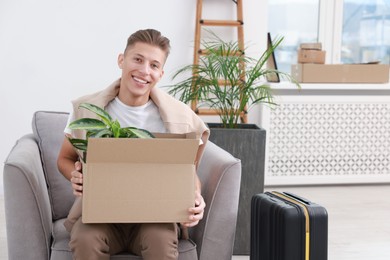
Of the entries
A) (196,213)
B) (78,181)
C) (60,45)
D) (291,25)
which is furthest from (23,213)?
(291,25)

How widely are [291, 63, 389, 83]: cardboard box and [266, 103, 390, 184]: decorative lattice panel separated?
17 centimetres

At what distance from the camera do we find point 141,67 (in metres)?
2.45

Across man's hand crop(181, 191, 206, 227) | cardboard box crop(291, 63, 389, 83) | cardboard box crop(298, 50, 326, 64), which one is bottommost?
man's hand crop(181, 191, 206, 227)

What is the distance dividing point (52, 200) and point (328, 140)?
2715 millimetres

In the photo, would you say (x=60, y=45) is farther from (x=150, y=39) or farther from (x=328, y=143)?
(x=150, y=39)

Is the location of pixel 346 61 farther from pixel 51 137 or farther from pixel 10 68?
pixel 51 137

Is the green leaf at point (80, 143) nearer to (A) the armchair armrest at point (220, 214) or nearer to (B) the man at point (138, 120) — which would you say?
(B) the man at point (138, 120)

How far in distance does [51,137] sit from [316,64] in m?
2.55

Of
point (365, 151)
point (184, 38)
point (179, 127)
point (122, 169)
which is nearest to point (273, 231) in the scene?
point (179, 127)

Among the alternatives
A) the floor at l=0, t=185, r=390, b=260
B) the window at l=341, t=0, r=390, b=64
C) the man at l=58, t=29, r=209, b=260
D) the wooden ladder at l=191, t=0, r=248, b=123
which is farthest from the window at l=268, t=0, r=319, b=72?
the man at l=58, t=29, r=209, b=260

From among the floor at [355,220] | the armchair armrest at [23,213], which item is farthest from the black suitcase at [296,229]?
the floor at [355,220]

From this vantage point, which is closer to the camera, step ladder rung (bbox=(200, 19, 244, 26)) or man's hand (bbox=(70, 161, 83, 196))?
man's hand (bbox=(70, 161, 83, 196))

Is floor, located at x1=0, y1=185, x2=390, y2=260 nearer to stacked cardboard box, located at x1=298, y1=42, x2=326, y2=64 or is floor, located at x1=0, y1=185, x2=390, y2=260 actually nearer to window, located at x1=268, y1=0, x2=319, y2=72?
stacked cardboard box, located at x1=298, y1=42, x2=326, y2=64

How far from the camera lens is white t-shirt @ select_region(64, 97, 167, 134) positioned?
2.51 m
